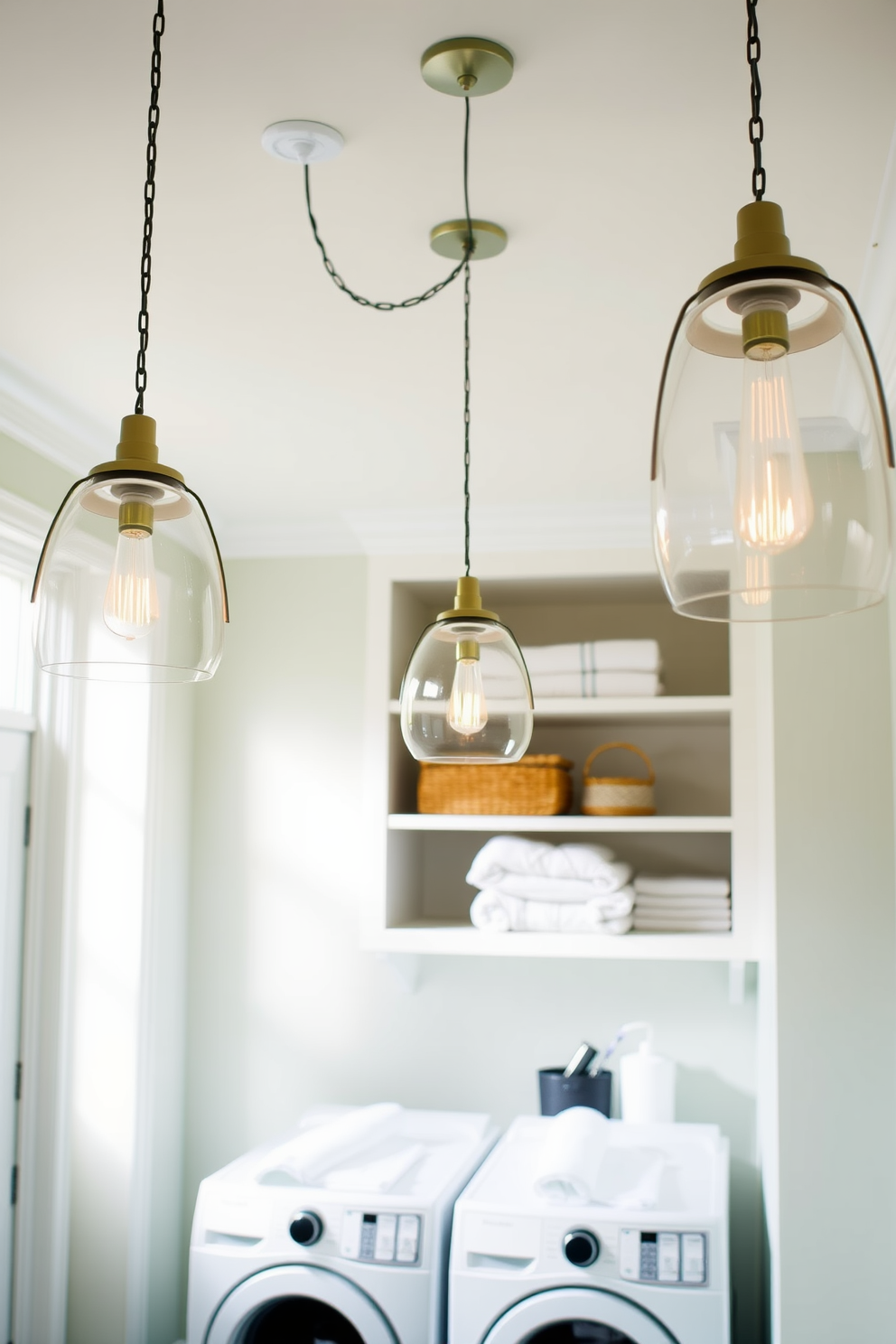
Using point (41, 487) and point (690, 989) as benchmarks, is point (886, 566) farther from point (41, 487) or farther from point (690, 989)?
point (690, 989)

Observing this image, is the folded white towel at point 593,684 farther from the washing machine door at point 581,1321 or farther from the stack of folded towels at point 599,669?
the washing machine door at point 581,1321

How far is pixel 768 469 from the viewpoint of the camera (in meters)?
0.69

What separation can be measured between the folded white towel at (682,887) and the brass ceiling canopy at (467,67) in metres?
2.06

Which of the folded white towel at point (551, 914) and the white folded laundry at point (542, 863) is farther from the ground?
the white folded laundry at point (542, 863)

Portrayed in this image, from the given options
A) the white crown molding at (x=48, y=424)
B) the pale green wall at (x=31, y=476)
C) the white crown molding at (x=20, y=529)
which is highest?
the white crown molding at (x=48, y=424)

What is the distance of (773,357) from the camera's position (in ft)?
2.34

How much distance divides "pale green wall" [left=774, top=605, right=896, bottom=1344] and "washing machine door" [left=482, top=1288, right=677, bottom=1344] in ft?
0.92

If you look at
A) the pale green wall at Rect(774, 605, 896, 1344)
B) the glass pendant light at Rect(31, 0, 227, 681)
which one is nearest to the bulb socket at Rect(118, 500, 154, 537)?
the glass pendant light at Rect(31, 0, 227, 681)

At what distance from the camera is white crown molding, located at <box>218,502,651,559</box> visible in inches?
118

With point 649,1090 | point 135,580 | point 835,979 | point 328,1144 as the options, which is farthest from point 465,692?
point 649,1090

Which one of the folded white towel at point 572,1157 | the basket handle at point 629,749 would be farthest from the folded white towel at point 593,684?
the folded white towel at point 572,1157

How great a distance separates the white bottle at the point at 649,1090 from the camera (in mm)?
2846

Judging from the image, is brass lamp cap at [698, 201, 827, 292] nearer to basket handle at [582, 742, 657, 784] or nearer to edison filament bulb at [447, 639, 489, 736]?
edison filament bulb at [447, 639, 489, 736]

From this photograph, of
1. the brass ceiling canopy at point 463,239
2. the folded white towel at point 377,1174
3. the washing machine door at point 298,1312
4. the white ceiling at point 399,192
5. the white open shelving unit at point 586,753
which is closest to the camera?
the white ceiling at point 399,192
